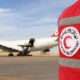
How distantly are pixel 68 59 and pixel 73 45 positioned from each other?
20cm

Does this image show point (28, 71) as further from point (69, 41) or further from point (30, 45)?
point (30, 45)

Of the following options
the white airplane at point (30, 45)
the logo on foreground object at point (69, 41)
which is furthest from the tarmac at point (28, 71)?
the white airplane at point (30, 45)

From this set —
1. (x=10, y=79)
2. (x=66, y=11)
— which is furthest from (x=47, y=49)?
(x=66, y=11)

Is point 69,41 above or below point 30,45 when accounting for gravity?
below

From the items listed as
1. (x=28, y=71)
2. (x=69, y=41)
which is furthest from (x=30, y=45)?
(x=69, y=41)

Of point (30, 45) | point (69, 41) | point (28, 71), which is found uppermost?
point (30, 45)

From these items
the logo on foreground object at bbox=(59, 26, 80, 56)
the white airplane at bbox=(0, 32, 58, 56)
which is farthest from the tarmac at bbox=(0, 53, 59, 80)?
the white airplane at bbox=(0, 32, 58, 56)

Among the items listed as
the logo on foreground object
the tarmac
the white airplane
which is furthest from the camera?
the white airplane

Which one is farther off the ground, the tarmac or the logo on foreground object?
the logo on foreground object

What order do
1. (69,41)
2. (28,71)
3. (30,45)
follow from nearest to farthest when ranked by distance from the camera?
(69,41)
(28,71)
(30,45)

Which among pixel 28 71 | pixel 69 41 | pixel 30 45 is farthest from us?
pixel 30 45

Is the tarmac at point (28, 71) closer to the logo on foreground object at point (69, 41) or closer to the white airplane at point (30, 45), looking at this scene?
the logo on foreground object at point (69, 41)

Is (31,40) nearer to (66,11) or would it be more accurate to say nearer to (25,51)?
(25,51)

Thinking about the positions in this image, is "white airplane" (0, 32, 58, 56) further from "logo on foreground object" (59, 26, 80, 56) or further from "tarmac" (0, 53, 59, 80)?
"logo on foreground object" (59, 26, 80, 56)
